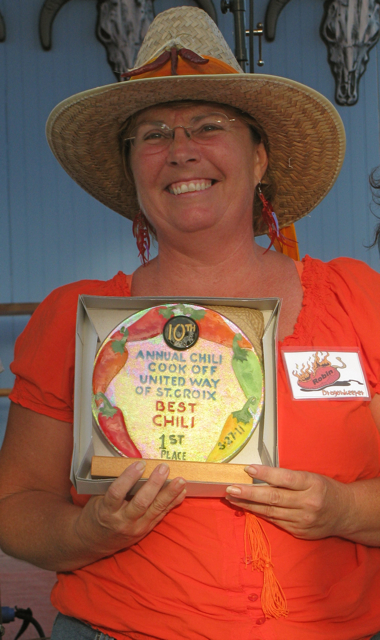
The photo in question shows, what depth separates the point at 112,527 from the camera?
3.06 feet

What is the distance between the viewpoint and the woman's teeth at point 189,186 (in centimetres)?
117

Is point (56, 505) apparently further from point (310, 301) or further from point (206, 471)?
point (310, 301)

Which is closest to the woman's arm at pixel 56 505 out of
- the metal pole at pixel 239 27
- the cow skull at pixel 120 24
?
the metal pole at pixel 239 27

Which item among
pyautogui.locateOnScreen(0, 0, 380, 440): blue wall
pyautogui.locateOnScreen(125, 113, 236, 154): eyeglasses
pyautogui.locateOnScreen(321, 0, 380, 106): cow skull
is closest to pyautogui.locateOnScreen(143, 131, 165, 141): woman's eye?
pyautogui.locateOnScreen(125, 113, 236, 154): eyeglasses

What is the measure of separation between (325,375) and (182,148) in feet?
1.58

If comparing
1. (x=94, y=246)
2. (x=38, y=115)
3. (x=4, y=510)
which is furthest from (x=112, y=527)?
(x=38, y=115)

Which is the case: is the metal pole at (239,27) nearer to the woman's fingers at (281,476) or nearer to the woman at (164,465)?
the woman at (164,465)

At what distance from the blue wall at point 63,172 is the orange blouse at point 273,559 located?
351 centimetres

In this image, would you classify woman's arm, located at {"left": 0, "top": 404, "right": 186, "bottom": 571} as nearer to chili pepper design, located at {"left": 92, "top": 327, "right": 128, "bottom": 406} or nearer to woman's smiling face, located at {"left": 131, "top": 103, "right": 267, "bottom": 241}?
chili pepper design, located at {"left": 92, "top": 327, "right": 128, "bottom": 406}

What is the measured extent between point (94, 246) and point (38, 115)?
991 millimetres

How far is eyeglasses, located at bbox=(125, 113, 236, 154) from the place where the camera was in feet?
3.95

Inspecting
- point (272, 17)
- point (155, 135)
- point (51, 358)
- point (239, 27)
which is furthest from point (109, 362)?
point (272, 17)

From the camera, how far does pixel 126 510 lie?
35.4 inches

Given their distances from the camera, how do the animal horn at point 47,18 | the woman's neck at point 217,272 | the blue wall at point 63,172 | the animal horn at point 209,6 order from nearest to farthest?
the woman's neck at point 217,272
the animal horn at point 209,6
the animal horn at point 47,18
the blue wall at point 63,172
